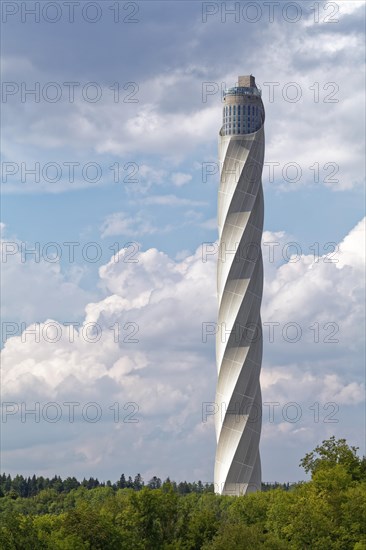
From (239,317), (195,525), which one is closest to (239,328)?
(239,317)

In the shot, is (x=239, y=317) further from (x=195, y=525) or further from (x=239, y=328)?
(x=195, y=525)

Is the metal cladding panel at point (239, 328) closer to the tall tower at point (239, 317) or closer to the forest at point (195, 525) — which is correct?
the tall tower at point (239, 317)

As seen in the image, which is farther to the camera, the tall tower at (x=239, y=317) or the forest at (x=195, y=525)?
the tall tower at (x=239, y=317)

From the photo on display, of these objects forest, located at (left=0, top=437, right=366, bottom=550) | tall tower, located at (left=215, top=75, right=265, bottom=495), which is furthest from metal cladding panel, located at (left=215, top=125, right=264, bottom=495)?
forest, located at (left=0, top=437, right=366, bottom=550)

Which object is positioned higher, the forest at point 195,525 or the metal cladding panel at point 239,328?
the metal cladding panel at point 239,328

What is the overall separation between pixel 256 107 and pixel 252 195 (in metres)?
16.1

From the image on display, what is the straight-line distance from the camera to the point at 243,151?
159 m

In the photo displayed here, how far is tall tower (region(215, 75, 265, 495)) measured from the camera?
152m

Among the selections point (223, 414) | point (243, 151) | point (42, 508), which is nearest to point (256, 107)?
point (243, 151)

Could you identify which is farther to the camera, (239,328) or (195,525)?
(239,328)

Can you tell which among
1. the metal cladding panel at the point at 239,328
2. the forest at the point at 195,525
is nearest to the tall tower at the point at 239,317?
the metal cladding panel at the point at 239,328

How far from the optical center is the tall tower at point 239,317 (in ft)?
500

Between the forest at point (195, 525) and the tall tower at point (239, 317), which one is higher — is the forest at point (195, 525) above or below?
below

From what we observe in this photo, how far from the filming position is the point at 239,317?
15375 cm
